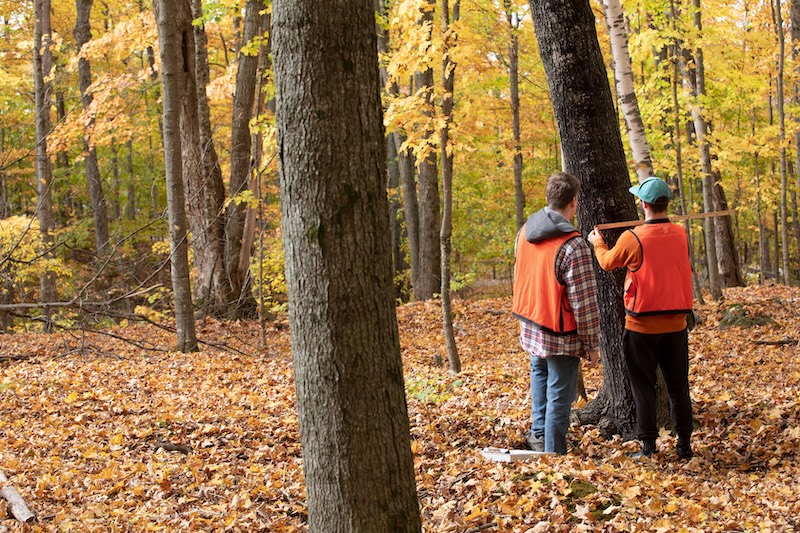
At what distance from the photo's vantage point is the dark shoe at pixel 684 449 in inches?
198

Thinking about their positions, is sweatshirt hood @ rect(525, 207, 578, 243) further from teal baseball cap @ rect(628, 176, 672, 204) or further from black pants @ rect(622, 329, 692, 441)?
black pants @ rect(622, 329, 692, 441)

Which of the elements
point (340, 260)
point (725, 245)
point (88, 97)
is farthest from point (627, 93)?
point (88, 97)

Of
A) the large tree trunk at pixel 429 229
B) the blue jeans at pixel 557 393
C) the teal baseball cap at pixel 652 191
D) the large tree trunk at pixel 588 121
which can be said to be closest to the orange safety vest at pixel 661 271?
the teal baseball cap at pixel 652 191

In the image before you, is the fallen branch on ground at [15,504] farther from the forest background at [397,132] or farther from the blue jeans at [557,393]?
the forest background at [397,132]

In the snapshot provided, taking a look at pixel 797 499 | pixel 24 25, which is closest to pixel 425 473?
pixel 797 499

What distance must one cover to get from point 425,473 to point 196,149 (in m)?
10.2

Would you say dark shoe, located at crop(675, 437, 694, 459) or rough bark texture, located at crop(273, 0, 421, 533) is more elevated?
rough bark texture, located at crop(273, 0, 421, 533)

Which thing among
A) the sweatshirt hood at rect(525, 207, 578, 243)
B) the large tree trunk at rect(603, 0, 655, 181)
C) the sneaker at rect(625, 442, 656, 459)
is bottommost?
the sneaker at rect(625, 442, 656, 459)

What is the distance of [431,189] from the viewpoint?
14.5 metres

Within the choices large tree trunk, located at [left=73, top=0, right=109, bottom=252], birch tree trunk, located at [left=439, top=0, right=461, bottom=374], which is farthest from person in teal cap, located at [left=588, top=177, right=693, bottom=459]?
large tree trunk, located at [left=73, top=0, right=109, bottom=252]

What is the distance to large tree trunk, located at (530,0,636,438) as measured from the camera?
512cm

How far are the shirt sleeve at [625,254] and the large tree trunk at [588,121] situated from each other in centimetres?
32

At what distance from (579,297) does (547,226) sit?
0.53 meters

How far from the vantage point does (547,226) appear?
4.75m
